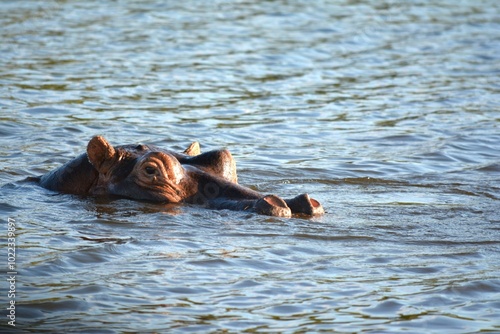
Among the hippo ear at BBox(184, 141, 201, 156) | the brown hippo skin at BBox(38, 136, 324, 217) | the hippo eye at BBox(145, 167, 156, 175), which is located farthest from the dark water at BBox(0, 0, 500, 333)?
the hippo ear at BBox(184, 141, 201, 156)

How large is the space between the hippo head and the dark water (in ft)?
0.38

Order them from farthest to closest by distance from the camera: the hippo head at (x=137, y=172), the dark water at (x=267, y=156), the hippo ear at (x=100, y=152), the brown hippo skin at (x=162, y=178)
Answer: the hippo ear at (x=100, y=152), the hippo head at (x=137, y=172), the brown hippo skin at (x=162, y=178), the dark water at (x=267, y=156)

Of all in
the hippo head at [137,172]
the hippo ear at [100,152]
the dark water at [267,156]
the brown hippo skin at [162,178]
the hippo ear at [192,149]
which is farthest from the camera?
the hippo ear at [192,149]

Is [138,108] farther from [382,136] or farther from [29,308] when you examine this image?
[29,308]

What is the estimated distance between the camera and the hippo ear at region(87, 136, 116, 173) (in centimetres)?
830

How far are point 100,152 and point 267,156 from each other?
3295 millimetres

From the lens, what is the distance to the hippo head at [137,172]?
8180mm

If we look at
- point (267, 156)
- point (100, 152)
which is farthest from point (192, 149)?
point (267, 156)

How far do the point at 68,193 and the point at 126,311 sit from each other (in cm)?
296

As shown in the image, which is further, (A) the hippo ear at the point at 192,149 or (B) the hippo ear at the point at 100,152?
(A) the hippo ear at the point at 192,149

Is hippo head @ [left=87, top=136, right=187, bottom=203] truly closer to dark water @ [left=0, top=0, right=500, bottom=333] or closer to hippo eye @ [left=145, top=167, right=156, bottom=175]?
hippo eye @ [left=145, top=167, right=156, bottom=175]

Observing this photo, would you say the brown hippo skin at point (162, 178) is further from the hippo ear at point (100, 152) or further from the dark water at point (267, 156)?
the dark water at point (267, 156)

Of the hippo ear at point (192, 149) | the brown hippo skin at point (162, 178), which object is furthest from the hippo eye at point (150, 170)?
the hippo ear at point (192, 149)

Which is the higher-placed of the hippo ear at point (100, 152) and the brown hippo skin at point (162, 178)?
the hippo ear at point (100, 152)
